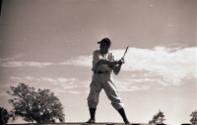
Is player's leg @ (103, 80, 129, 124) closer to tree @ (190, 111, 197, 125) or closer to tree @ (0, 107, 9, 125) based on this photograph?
tree @ (190, 111, 197, 125)

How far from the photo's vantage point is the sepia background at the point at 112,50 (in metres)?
4.14

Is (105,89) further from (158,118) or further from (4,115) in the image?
(4,115)

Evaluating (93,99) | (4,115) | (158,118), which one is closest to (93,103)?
(93,99)

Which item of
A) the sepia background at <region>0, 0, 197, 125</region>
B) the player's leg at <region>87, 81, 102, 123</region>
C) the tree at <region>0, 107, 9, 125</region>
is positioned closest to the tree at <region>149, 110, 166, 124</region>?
the sepia background at <region>0, 0, 197, 125</region>

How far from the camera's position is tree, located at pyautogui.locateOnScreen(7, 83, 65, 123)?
407 centimetres

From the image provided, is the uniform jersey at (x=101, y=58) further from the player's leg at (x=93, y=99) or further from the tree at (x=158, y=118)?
the tree at (x=158, y=118)

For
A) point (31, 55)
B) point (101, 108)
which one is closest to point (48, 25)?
point (31, 55)

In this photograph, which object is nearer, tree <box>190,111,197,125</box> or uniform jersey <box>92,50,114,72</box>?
uniform jersey <box>92,50,114,72</box>

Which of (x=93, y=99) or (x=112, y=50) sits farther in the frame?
(x=112, y=50)

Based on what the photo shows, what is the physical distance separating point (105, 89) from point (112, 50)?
63 centimetres

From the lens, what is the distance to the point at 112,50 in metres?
4.27

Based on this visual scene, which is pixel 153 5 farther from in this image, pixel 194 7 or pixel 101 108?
pixel 101 108

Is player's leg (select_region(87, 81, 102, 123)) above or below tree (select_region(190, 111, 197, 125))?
above

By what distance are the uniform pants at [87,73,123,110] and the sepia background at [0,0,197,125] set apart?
361 millimetres
